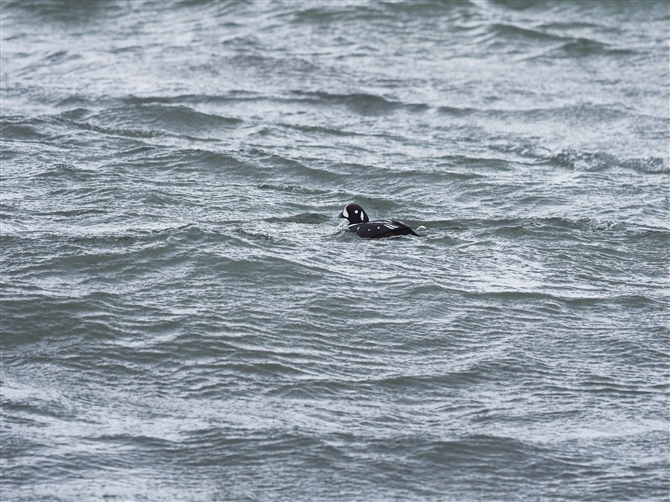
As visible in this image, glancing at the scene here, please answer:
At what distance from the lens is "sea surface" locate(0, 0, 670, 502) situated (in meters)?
6.58

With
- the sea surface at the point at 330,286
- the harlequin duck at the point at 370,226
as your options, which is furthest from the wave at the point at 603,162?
the harlequin duck at the point at 370,226

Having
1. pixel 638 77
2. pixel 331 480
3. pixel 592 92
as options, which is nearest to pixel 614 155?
pixel 592 92

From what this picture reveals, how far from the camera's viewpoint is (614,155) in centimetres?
1364

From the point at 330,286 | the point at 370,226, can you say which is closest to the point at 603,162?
the point at 370,226

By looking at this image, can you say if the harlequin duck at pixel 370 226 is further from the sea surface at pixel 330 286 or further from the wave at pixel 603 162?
the wave at pixel 603 162

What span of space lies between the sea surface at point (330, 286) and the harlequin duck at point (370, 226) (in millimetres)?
148

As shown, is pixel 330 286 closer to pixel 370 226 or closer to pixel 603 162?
pixel 370 226

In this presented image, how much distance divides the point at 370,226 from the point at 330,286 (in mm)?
1121

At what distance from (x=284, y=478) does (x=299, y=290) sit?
2.82 m

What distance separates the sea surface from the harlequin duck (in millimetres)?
148

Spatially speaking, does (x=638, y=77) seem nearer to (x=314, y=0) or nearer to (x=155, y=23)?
(x=314, y=0)

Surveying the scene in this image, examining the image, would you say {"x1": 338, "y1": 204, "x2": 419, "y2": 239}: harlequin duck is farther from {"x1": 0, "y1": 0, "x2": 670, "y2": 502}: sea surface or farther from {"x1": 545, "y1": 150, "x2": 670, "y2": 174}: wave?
{"x1": 545, "y1": 150, "x2": 670, "y2": 174}: wave

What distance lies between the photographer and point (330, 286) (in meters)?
9.10

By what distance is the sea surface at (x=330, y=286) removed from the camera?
6.58 meters
